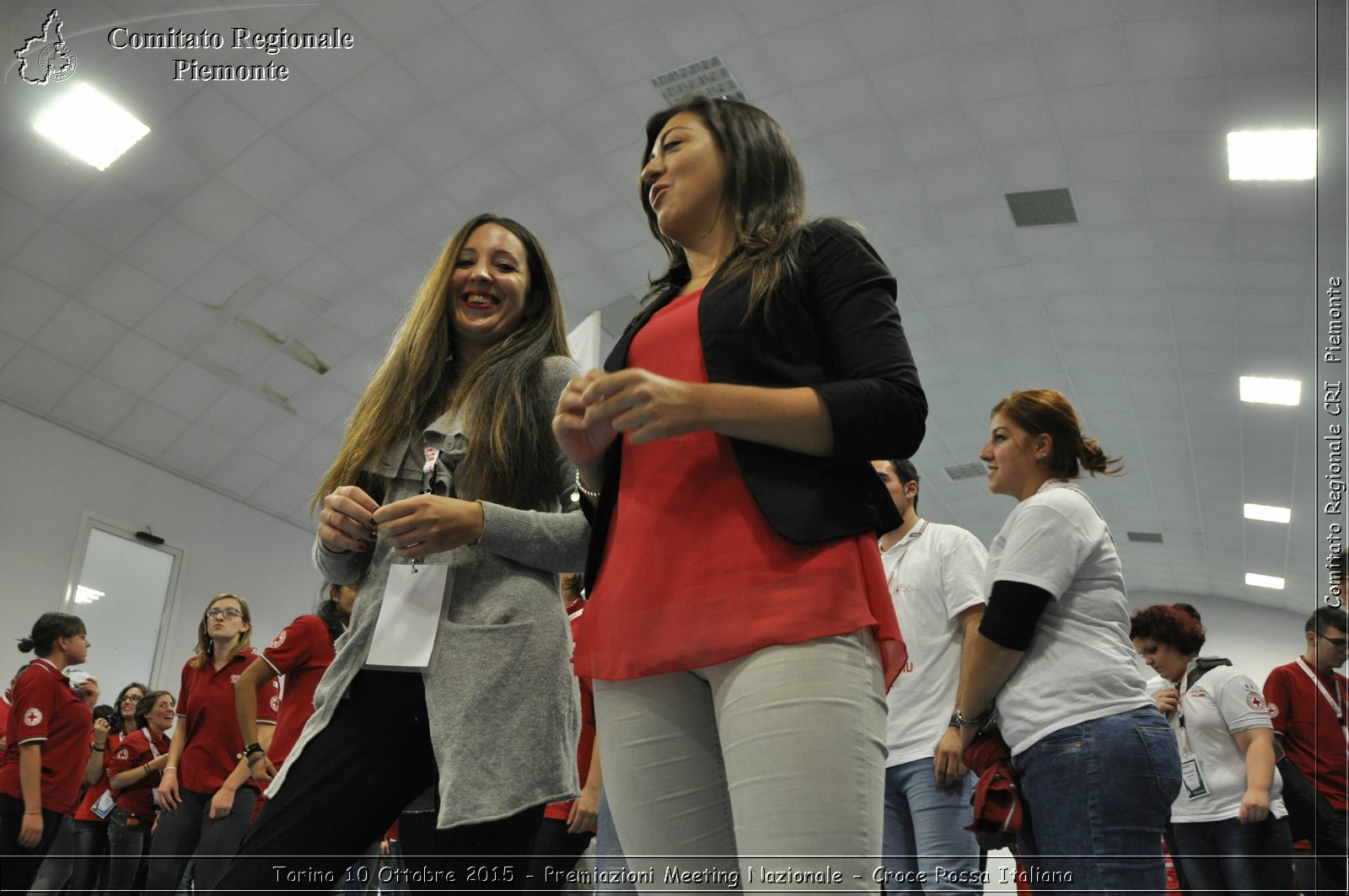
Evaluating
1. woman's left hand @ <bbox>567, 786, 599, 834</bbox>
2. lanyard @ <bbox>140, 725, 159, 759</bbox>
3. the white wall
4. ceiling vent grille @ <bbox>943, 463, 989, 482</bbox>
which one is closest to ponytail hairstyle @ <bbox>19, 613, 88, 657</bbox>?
lanyard @ <bbox>140, 725, 159, 759</bbox>

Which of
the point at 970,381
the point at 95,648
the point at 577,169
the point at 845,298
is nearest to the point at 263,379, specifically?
the point at 95,648

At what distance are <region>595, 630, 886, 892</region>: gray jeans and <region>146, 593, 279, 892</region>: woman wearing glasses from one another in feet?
11.2

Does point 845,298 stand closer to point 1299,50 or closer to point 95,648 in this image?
point 1299,50

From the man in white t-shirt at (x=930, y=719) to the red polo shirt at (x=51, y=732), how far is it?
4.35 m

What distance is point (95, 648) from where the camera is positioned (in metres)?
9.30

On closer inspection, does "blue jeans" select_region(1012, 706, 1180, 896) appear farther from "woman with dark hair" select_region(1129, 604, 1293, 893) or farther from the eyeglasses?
the eyeglasses

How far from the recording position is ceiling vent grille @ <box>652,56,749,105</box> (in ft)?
21.9

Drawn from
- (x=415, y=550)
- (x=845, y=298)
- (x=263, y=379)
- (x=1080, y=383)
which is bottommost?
(x=415, y=550)

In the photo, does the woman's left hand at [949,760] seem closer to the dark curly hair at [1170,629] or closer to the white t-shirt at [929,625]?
the white t-shirt at [929,625]

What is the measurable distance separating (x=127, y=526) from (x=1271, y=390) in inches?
447

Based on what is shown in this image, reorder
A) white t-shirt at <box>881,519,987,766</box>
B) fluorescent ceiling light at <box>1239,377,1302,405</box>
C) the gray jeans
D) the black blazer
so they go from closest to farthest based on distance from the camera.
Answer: the gray jeans → the black blazer → white t-shirt at <box>881,519,987,766</box> → fluorescent ceiling light at <box>1239,377,1302,405</box>

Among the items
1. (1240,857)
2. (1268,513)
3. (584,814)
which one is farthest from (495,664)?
(1268,513)

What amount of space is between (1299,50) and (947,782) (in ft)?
19.6

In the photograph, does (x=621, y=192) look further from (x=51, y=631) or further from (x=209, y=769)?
(x=209, y=769)
